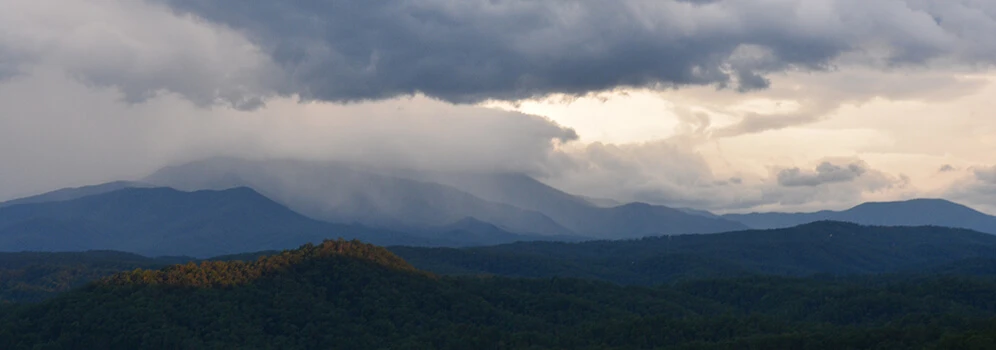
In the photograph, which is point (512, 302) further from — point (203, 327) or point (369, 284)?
point (203, 327)

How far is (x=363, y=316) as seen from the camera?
537 ft

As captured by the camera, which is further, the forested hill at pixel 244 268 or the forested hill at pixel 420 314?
the forested hill at pixel 244 268

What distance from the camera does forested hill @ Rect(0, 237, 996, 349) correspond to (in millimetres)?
142125

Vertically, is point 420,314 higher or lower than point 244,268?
lower

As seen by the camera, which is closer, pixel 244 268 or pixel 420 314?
pixel 420 314

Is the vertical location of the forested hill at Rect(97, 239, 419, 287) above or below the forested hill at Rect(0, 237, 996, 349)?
above

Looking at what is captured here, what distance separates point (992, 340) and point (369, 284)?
96980mm

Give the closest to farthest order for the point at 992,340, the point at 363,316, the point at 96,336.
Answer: the point at 992,340 → the point at 96,336 → the point at 363,316

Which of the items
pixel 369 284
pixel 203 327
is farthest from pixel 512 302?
pixel 203 327

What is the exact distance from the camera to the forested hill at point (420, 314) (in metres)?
142

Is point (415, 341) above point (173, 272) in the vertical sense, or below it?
below

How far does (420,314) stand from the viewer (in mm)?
165500

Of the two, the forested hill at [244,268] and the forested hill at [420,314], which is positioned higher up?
the forested hill at [244,268]

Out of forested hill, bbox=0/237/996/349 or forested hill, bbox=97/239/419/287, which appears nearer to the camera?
forested hill, bbox=0/237/996/349
